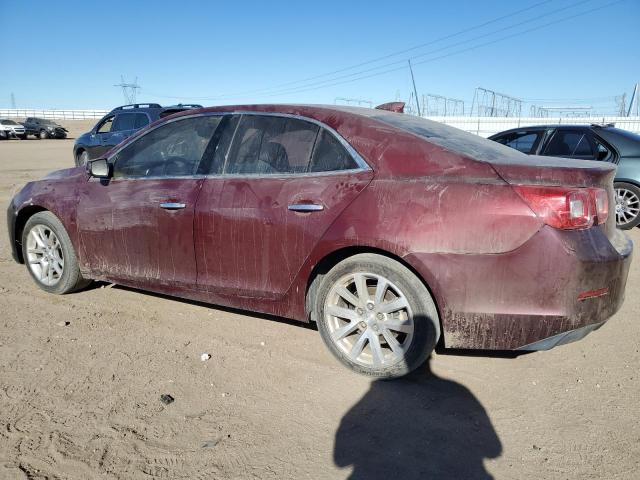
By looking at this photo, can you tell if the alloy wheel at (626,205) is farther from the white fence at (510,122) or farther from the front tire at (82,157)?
the front tire at (82,157)

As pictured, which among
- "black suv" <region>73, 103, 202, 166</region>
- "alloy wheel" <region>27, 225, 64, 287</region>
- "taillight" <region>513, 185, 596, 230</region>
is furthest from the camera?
"black suv" <region>73, 103, 202, 166</region>

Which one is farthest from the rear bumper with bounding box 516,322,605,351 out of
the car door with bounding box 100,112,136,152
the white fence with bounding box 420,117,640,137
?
the white fence with bounding box 420,117,640,137

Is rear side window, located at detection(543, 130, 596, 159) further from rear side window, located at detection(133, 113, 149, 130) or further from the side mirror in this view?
rear side window, located at detection(133, 113, 149, 130)

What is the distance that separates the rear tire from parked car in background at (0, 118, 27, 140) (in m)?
39.5

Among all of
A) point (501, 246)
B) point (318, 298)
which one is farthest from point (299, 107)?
point (501, 246)

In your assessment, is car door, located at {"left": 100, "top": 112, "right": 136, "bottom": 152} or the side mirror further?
car door, located at {"left": 100, "top": 112, "right": 136, "bottom": 152}

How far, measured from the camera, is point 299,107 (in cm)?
352

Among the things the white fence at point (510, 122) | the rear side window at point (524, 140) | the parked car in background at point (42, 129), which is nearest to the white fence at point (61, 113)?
the parked car in background at point (42, 129)

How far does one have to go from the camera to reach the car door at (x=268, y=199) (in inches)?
124

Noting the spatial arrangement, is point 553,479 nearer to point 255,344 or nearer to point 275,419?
point 275,419

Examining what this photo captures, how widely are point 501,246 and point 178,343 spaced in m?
2.28

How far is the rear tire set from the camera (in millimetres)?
7219

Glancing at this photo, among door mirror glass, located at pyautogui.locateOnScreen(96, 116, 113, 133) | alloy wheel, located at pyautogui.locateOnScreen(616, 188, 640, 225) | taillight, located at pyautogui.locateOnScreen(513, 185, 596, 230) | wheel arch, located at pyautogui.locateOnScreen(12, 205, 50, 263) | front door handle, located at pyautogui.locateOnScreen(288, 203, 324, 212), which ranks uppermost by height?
door mirror glass, located at pyautogui.locateOnScreen(96, 116, 113, 133)

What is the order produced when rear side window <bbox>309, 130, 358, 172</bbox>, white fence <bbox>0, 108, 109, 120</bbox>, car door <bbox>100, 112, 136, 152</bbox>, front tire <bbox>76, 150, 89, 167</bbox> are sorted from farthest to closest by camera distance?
white fence <bbox>0, 108, 109, 120</bbox> < front tire <bbox>76, 150, 89, 167</bbox> < car door <bbox>100, 112, 136, 152</bbox> < rear side window <bbox>309, 130, 358, 172</bbox>
